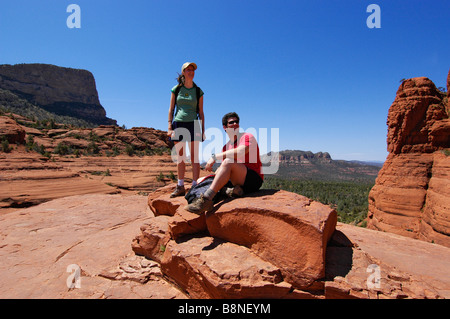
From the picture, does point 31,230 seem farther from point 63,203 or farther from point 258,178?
point 258,178

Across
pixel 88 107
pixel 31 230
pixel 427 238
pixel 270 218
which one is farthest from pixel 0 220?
pixel 88 107

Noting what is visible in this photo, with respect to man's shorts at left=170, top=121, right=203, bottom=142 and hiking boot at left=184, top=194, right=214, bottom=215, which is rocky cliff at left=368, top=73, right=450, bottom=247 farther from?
hiking boot at left=184, top=194, right=214, bottom=215

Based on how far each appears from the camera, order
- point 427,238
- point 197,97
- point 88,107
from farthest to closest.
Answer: point 88,107 < point 427,238 < point 197,97

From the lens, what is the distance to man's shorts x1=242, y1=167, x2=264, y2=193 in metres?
3.43

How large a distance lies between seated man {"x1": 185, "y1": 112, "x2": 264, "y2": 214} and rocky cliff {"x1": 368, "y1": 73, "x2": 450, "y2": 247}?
601 inches

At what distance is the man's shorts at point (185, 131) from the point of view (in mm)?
4352

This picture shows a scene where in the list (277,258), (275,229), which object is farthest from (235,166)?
(277,258)

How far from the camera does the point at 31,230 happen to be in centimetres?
488

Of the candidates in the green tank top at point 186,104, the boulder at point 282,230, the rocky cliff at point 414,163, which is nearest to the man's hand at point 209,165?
the boulder at point 282,230

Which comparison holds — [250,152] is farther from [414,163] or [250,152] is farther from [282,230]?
[414,163]

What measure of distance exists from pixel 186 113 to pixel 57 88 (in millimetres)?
86588

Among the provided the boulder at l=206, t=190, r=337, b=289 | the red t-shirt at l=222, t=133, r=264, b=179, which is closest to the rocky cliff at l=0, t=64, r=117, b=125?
the red t-shirt at l=222, t=133, r=264, b=179

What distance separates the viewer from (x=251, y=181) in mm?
3475
